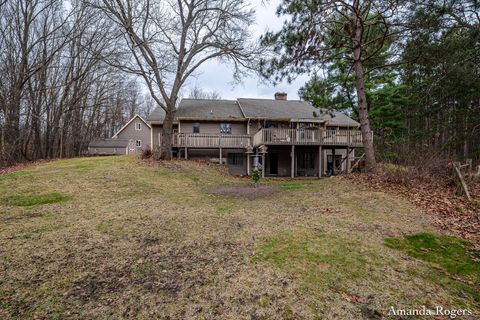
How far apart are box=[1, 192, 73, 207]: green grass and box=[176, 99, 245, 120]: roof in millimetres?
11852

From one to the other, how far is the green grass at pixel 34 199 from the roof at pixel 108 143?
30094mm

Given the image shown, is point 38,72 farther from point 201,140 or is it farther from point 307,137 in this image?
point 307,137

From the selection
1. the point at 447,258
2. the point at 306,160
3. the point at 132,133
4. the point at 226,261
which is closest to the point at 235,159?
the point at 306,160

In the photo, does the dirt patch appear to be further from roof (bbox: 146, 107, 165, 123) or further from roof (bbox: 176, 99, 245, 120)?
roof (bbox: 146, 107, 165, 123)

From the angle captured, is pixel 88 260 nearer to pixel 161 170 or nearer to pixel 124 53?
pixel 161 170

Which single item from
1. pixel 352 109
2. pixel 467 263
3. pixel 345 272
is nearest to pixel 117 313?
pixel 345 272

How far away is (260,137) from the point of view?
16.8 meters

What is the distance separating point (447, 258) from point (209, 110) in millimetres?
18608

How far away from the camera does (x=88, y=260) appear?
12.8 feet

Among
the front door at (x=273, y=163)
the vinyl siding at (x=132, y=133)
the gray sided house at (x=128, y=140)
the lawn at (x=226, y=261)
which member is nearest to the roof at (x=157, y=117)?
the front door at (x=273, y=163)

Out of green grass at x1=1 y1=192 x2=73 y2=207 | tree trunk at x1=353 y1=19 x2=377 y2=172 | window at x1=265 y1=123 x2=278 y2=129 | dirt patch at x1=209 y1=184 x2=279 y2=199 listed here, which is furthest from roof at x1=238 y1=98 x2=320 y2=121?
green grass at x1=1 y1=192 x2=73 y2=207

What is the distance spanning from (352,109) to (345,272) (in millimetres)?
27677

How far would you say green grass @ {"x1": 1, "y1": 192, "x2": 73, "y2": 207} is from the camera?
7100 mm

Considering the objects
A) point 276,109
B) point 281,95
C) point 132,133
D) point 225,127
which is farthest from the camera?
point 132,133
